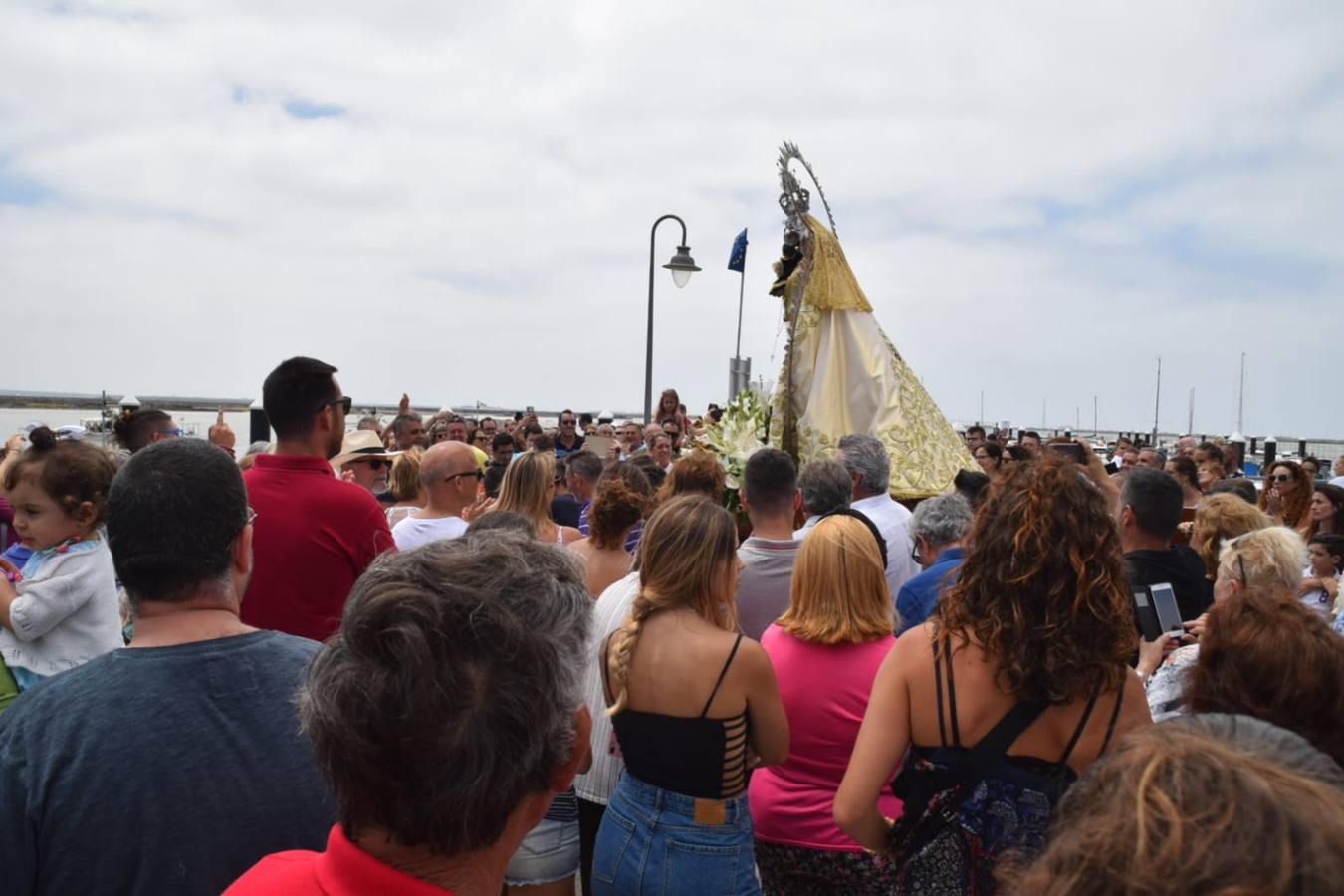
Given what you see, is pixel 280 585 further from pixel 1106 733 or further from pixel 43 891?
pixel 1106 733

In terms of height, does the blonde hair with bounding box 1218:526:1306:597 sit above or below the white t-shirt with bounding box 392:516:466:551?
above

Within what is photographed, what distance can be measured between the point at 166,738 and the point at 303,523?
183cm

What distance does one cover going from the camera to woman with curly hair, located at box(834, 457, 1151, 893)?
2264 millimetres

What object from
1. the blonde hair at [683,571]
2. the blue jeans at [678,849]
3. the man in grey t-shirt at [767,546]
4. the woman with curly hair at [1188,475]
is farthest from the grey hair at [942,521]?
the woman with curly hair at [1188,475]

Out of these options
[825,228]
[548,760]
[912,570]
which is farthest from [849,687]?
Result: [825,228]

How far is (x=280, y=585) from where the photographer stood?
346cm

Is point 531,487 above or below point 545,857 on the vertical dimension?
above

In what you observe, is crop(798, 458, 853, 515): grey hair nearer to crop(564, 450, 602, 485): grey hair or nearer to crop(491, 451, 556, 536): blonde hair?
Result: crop(491, 451, 556, 536): blonde hair

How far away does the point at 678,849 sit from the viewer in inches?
111

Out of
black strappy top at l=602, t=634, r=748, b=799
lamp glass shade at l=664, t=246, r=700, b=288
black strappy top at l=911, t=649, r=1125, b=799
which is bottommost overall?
black strappy top at l=602, t=634, r=748, b=799

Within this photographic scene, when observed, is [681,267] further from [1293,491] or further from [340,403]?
[340,403]

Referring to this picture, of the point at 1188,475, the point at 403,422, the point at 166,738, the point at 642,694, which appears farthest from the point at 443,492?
the point at 1188,475

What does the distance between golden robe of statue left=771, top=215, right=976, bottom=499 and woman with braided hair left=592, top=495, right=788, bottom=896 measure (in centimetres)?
544

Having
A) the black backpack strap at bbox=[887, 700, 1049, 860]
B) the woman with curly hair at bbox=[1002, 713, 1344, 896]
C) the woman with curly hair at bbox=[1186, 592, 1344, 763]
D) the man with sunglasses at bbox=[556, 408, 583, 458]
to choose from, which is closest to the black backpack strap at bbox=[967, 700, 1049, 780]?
the black backpack strap at bbox=[887, 700, 1049, 860]
